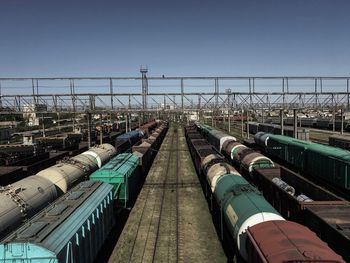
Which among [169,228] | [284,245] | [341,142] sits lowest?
[169,228]

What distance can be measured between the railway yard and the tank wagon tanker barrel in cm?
5

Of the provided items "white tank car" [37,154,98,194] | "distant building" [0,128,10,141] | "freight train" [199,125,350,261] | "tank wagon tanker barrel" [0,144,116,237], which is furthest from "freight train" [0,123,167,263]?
"distant building" [0,128,10,141]

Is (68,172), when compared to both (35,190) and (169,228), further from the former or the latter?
(169,228)

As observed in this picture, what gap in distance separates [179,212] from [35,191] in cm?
1102

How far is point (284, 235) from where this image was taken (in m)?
10.7

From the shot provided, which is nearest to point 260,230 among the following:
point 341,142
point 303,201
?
point 303,201

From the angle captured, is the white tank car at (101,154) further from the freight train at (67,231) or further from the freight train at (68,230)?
the freight train at (67,231)

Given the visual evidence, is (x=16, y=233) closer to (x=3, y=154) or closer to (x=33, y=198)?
(x=33, y=198)

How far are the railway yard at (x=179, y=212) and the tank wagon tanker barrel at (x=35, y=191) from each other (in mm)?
55

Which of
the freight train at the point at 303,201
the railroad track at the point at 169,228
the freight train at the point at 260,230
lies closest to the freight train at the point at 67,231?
the railroad track at the point at 169,228

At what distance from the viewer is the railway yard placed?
36.5ft

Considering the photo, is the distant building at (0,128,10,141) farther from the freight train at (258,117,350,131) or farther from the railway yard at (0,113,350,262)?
the freight train at (258,117,350,131)

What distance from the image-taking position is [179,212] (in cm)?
2480

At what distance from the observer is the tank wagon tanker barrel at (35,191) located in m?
Result: 14.5
